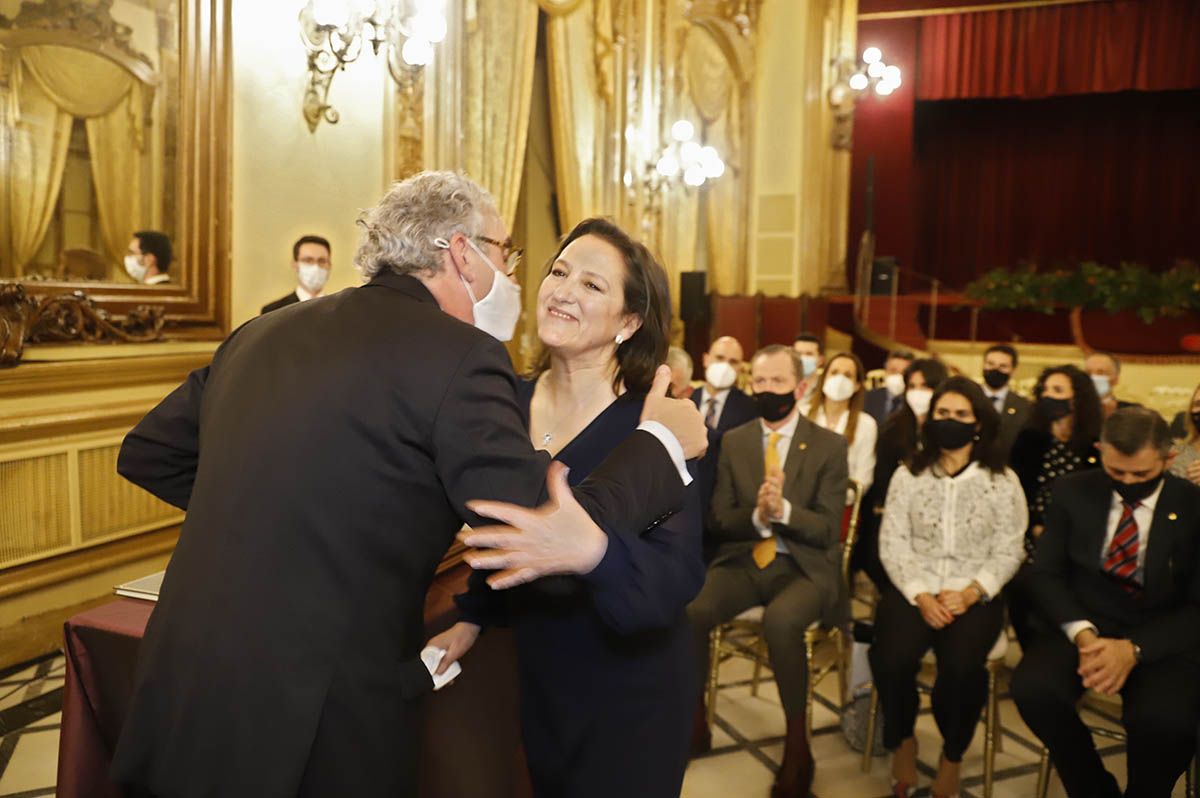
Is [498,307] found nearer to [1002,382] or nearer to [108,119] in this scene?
[108,119]

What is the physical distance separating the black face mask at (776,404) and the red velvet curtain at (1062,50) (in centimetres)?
1193

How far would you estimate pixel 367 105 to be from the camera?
5715 millimetres

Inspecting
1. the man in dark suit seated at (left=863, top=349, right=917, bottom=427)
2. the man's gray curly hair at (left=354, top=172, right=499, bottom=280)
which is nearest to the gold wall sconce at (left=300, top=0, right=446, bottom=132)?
the man in dark suit seated at (left=863, top=349, right=917, bottom=427)

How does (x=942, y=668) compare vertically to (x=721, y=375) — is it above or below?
below

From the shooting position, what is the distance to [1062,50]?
1370 centimetres

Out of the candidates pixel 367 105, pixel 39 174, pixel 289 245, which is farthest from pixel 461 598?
pixel 367 105

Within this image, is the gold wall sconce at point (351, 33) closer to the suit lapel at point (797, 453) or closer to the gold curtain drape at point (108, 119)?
the gold curtain drape at point (108, 119)

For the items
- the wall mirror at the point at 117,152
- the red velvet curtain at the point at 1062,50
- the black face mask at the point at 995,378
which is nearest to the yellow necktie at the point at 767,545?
the black face mask at the point at 995,378

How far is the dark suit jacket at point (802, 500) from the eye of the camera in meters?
3.57

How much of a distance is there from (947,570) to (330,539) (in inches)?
107

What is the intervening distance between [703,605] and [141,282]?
305 cm

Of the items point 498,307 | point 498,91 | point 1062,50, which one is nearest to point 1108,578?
point 498,307

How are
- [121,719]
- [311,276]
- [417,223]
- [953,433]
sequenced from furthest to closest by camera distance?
[311,276]
[953,433]
[121,719]
[417,223]

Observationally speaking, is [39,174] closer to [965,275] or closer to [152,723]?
[152,723]
